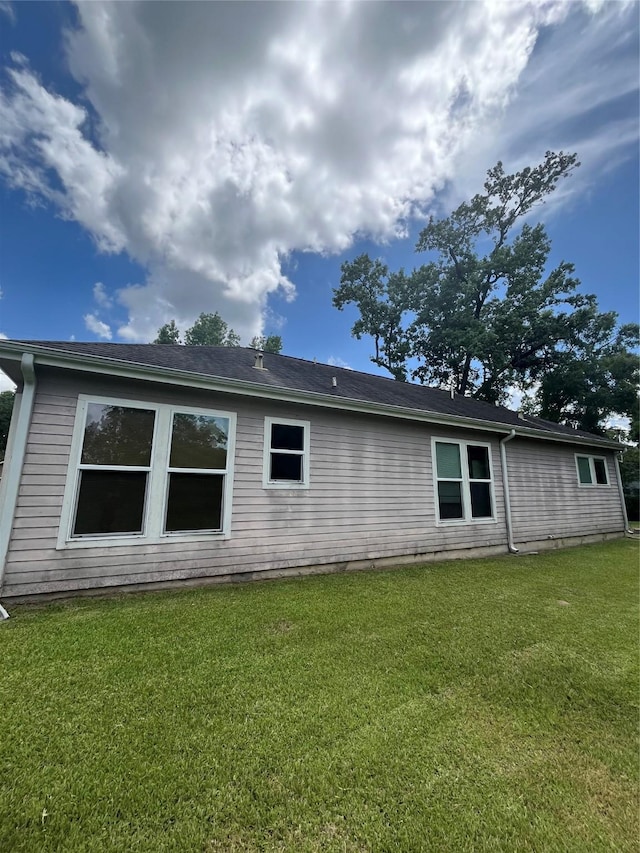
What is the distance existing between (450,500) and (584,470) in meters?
5.90

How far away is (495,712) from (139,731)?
7.41 feet

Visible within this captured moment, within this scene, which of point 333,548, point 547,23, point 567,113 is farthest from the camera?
point 567,113

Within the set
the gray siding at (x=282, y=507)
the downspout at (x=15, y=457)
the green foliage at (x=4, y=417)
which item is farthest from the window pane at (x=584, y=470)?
the green foliage at (x=4, y=417)

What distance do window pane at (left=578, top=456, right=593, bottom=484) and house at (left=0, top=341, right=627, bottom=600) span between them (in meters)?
3.40

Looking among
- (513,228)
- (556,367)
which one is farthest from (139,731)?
(513,228)

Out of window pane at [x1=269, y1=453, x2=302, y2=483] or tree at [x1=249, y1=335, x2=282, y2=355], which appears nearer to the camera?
window pane at [x1=269, y1=453, x2=302, y2=483]

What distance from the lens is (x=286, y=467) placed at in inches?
218

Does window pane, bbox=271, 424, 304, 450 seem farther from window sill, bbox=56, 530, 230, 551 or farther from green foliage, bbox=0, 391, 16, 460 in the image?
green foliage, bbox=0, 391, 16, 460

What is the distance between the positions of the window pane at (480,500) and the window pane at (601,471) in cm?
545

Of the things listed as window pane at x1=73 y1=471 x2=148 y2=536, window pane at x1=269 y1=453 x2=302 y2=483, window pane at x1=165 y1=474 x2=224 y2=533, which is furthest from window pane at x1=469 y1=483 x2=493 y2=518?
window pane at x1=73 y1=471 x2=148 y2=536

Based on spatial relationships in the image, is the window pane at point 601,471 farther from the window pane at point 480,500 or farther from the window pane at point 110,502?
the window pane at point 110,502

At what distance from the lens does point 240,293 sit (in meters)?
21.0

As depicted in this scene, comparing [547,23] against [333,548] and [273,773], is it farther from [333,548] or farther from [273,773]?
[273,773]

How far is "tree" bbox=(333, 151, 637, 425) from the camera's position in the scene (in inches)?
731
